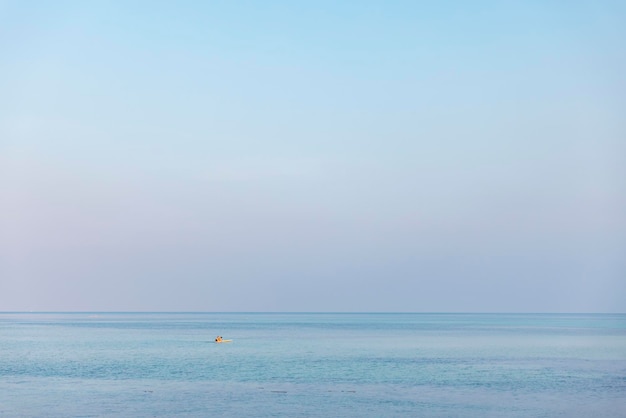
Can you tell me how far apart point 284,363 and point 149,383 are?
17.0 metres

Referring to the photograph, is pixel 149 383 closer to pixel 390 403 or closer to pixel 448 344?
pixel 390 403

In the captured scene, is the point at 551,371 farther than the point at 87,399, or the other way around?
the point at 551,371

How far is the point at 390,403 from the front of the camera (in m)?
40.6

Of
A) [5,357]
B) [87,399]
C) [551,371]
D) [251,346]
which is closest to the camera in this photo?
[87,399]

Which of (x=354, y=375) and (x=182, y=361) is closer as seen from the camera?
(x=354, y=375)

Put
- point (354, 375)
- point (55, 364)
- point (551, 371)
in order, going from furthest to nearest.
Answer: point (55, 364) < point (551, 371) < point (354, 375)

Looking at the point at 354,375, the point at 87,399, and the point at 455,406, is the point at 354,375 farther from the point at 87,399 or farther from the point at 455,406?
the point at 87,399

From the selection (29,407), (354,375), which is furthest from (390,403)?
(29,407)

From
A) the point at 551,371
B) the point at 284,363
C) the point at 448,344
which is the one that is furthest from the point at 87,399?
the point at 448,344

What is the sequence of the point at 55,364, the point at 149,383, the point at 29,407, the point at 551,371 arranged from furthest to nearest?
the point at 55,364 < the point at 551,371 < the point at 149,383 < the point at 29,407

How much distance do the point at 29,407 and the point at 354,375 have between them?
2290cm

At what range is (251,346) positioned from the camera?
88250 mm

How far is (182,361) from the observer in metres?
65.4

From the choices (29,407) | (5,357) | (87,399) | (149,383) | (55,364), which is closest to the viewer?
(29,407)
